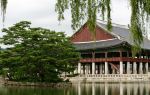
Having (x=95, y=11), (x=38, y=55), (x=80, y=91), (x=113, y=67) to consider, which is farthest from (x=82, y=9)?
(x=113, y=67)

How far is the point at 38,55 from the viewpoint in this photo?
140 ft

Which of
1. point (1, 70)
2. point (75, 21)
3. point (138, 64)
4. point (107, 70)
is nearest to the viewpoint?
point (75, 21)

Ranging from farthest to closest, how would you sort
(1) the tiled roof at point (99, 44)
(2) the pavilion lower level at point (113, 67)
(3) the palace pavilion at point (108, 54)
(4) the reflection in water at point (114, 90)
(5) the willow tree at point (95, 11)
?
(1) the tiled roof at point (99, 44)
(2) the pavilion lower level at point (113, 67)
(3) the palace pavilion at point (108, 54)
(4) the reflection in water at point (114, 90)
(5) the willow tree at point (95, 11)

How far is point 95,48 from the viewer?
6462 centimetres

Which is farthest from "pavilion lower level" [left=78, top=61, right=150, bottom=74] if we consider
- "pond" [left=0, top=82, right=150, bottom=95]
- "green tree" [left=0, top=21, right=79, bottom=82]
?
"pond" [left=0, top=82, right=150, bottom=95]

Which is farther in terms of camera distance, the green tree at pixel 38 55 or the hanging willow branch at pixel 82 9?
the green tree at pixel 38 55

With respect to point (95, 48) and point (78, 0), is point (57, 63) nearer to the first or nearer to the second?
point (95, 48)

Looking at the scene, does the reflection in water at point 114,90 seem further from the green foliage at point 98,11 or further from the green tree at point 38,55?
the green foliage at point 98,11

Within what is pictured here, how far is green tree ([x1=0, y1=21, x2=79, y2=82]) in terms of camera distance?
42.6 metres

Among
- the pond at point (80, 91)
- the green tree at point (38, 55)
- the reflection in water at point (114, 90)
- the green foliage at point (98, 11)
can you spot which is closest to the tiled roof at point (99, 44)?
the green tree at point (38, 55)

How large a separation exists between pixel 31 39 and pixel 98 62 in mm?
25008

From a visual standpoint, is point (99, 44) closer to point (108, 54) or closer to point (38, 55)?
point (108, 54)

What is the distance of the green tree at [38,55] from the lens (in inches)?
1677

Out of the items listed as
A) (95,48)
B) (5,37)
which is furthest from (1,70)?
(95,48)
